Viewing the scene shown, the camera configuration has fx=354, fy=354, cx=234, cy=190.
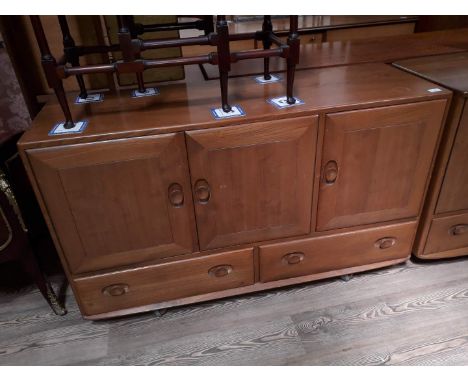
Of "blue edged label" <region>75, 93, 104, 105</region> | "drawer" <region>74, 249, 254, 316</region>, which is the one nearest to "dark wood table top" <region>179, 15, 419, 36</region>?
"blue edged label" <region>75, 93, 104, 105</region>

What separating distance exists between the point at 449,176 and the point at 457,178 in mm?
32

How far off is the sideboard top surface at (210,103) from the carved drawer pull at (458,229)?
51 centimetres

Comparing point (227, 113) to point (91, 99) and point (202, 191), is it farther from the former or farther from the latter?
point (91, 99)

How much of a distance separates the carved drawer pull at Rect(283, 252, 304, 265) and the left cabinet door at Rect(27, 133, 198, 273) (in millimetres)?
321

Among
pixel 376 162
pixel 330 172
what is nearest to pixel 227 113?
pixel 330 172

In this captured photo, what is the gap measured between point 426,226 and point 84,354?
3.89ft

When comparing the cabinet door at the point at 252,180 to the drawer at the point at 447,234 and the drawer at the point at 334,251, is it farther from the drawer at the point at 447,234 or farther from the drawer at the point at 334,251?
the drawer at the point at 447,234

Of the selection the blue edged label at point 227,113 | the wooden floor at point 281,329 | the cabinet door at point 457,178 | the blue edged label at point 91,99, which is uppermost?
the blue edged label at point 91,99

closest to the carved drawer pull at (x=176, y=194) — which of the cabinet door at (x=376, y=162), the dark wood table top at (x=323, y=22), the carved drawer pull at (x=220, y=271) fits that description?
the carved drawer pull at (x=220, y=271)

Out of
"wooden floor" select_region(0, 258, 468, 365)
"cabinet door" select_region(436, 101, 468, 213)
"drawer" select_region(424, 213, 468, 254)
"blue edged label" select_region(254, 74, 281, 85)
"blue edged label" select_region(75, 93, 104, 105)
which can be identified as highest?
"blue edged label" select_region(75, 93, 104, 105)

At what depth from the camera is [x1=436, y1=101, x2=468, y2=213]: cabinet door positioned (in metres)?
1.04

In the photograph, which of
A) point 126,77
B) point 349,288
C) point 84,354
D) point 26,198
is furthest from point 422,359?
point 26,198

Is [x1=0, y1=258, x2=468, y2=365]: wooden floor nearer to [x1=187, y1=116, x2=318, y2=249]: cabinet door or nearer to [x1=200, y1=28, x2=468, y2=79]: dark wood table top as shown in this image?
[x1=187, y1=116, x2=318, y2=249]: cabinet door

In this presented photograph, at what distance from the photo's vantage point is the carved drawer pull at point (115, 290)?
3.55ft
